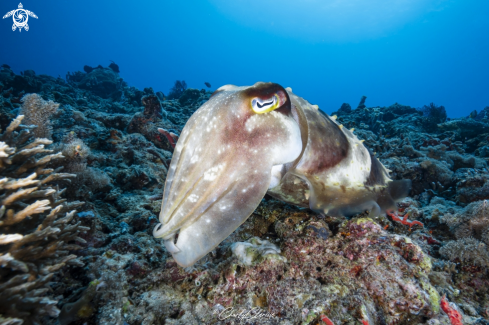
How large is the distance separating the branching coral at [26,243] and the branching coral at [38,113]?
1628 mm

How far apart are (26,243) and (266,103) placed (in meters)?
2.20

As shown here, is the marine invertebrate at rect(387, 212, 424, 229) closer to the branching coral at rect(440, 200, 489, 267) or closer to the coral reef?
the coral reef

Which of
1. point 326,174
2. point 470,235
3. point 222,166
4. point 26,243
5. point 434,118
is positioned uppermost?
point 434,118

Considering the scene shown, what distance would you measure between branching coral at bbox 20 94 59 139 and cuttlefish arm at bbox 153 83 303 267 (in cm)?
337

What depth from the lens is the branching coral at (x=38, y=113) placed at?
12.5 feet

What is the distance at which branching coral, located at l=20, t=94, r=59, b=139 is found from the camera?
381cm

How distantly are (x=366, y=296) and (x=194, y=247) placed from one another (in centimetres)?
153

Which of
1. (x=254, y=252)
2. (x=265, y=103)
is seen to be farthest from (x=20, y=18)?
(x=254, y=252)

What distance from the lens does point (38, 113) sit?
388 centimetres

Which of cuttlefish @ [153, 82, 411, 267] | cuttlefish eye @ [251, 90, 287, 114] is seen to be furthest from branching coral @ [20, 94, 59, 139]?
cuttlefish eye @ [251, 90, 287, 114]

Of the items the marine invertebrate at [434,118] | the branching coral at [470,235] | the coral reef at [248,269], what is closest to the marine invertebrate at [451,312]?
the coral reef at [248,269]

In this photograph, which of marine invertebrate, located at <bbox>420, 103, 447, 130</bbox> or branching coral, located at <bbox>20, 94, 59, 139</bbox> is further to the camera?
marine invertebrate, located at <bbox>420, 103, 447, 130</bbox>

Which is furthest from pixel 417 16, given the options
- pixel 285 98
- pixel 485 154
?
pixel 285 98

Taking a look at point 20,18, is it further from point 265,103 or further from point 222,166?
point 222,166
